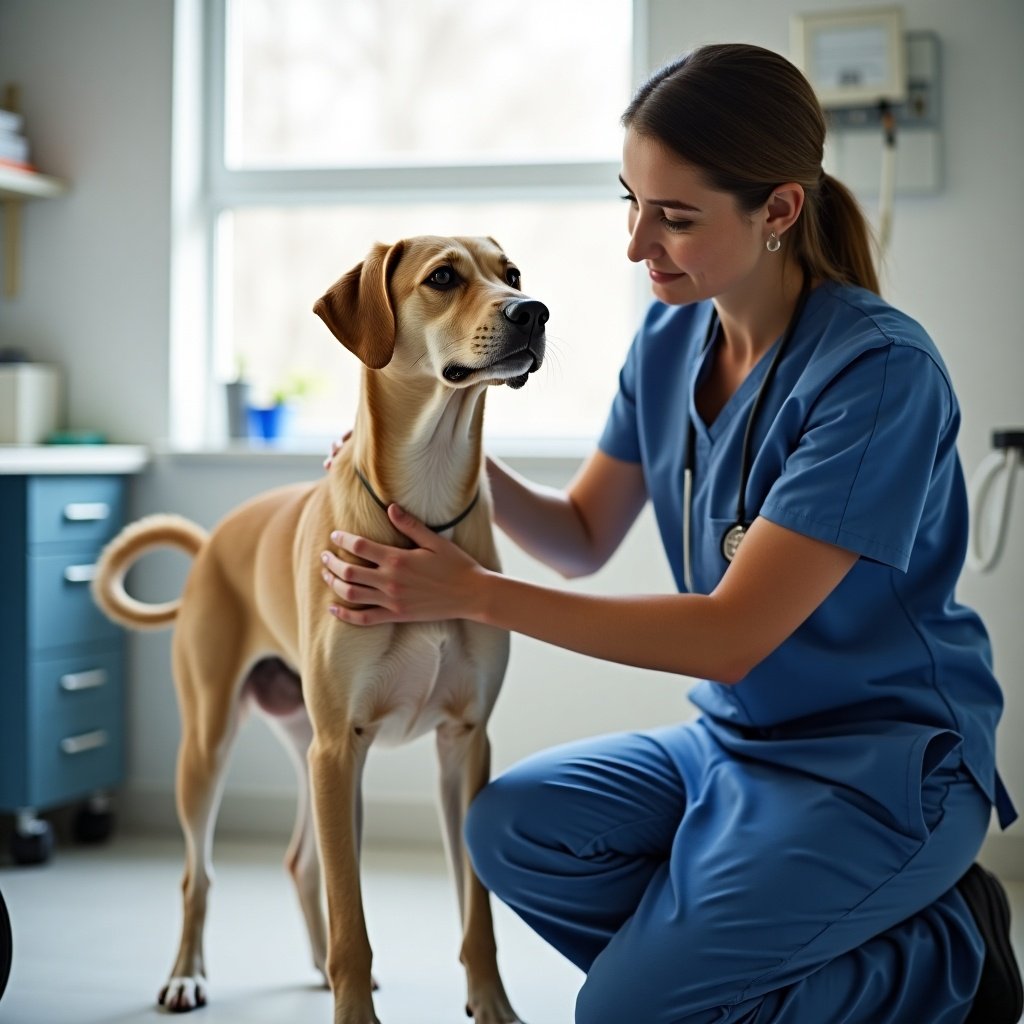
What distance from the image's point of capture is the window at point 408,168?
294cm

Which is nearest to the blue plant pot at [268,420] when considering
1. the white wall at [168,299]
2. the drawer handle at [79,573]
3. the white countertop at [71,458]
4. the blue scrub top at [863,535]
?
the white wall at [168,299]

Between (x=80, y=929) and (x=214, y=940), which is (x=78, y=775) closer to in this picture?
(x=80, y=929)

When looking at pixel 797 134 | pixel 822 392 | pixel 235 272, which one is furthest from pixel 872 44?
pixel 235 272

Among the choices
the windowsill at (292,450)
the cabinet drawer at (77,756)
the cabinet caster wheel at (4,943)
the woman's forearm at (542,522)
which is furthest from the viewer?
the windowsill at (292,450)

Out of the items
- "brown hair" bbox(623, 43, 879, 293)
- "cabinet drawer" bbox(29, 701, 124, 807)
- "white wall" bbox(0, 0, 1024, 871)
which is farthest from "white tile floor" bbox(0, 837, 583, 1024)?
"brown hair" bbox(623, 43, 879, 293)

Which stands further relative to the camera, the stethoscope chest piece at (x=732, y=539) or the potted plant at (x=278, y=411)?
the potted plant at (x=278, y=411)

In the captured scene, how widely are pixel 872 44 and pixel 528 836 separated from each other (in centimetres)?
184

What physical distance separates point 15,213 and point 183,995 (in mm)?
2030

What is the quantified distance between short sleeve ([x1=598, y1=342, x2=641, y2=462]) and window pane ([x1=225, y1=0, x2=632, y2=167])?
121cm

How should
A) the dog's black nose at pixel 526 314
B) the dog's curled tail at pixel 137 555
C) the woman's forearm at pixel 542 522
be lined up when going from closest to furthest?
1. the dog's black nose at pixel 526 314
2. the woman's forearm at pixel 542 522
3. the dog's curled tail at pixel 137 555

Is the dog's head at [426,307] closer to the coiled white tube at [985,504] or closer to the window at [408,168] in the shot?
the coiled white tube at [985,504]

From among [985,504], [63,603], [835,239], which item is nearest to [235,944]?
[63,603]

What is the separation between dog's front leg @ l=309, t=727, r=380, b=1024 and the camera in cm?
149

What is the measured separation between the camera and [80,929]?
222 centimetres
